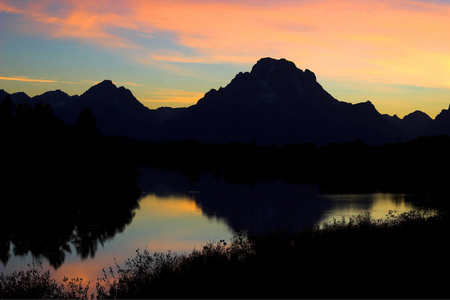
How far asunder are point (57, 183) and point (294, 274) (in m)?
72.0

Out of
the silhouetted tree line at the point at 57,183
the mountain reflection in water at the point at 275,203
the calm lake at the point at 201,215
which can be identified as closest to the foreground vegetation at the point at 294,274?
the calm lake at the point at 201,215

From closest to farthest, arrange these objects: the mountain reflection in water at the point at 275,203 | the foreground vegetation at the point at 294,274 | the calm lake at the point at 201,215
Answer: the foreground vegetation at the point at 294,274 → the calm lake at the point at 201,215 → the mountain reflection in water at the point at 275,203

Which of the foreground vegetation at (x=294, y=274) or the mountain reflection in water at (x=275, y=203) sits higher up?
the foreground vegetation at (x=294, y=274)

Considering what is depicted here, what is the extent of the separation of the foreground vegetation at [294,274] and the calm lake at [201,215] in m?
7.25

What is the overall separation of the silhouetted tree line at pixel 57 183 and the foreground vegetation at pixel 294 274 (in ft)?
68.0

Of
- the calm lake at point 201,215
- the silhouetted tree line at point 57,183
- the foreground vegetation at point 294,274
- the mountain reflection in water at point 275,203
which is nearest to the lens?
the foreground vegetation at point 294,274

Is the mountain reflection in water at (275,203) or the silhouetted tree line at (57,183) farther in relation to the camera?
the mountain reflection in water at (275,203)

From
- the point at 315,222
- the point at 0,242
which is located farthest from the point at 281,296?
the point at 315,222

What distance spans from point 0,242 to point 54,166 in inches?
Result: 1781

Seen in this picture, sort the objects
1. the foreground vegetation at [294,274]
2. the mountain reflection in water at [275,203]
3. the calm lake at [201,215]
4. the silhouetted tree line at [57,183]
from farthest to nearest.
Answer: the mountain reflection in water at [275,203]
the silhouetted tree line at [57,183]
the calm lake at [201,215]
the foreground vegetation at [294,274]

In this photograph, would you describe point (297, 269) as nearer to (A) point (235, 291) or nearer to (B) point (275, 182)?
(A) point (235, 291)

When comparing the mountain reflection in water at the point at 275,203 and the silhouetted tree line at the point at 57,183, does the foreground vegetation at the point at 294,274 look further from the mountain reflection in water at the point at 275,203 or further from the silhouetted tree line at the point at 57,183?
the mountain reflection in water at the point at 275,203

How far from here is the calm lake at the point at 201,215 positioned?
39263mm

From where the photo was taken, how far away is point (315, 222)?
2263 inches
